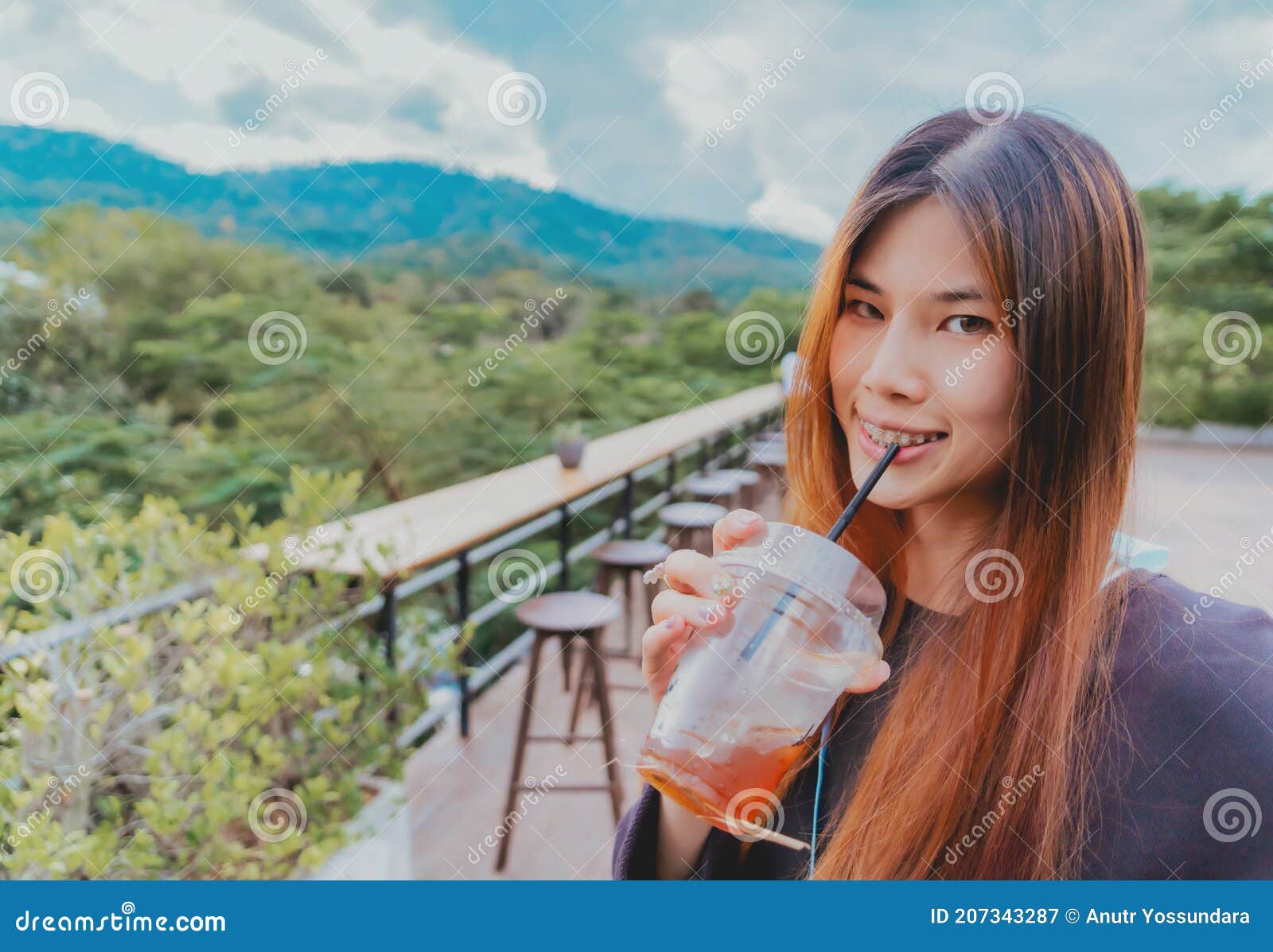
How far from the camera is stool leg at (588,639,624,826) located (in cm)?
256

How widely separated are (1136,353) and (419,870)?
2.55 metres

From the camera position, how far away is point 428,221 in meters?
5.99

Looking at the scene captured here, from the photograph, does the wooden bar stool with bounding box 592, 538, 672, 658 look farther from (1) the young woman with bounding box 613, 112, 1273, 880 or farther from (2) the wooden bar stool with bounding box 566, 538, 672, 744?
(1) the young woman with bounding box 613, 112, 1273, 880

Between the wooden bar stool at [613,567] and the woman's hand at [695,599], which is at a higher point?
the woman's hand at [695,599]

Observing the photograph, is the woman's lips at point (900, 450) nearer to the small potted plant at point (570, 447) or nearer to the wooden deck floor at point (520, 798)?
the wooden deck floor at point (520, 798)

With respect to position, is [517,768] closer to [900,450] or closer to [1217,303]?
[900,450]

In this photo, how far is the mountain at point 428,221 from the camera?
15.5ft

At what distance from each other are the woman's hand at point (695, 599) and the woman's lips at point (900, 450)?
0.17 m

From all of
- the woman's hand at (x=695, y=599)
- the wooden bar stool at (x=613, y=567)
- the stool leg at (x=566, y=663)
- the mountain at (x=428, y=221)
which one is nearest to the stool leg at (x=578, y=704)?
the wooden bar stool at (x=613, y=567)

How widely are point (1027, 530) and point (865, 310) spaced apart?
0.31 meters

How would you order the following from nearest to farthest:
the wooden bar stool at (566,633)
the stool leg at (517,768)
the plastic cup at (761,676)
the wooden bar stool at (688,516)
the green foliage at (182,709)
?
the plastic cup at (761,676) < the green foliage at (182,709) < the wooden bar stool at (566,633) < the stool leg at (517,768) < the wooden bar stool at (688,516)

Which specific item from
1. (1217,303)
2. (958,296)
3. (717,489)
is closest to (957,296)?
(958,296)

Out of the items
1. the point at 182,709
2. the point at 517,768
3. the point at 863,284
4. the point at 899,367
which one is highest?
the point at 863,284
